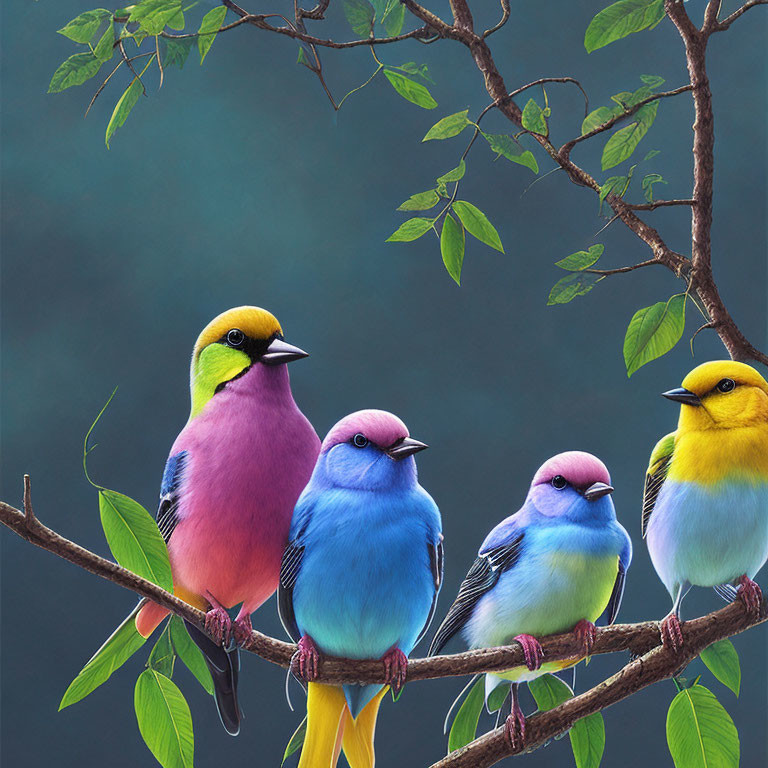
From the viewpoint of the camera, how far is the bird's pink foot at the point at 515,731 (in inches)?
30.2

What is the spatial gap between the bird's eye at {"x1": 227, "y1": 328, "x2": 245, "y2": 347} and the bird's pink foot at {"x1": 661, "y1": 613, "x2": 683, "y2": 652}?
0.42 meters

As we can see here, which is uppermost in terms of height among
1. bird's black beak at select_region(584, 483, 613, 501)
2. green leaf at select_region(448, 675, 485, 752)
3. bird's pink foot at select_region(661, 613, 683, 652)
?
bird's black beak at select_region(584, 483, 613, 501)

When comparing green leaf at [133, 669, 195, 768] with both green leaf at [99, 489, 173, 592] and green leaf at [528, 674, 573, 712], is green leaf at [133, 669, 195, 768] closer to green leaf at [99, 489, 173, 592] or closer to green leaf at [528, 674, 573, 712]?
green leaf at [99, 489, 173, 592]

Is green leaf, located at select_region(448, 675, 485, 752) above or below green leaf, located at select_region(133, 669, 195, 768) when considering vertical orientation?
below

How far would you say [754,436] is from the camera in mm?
770

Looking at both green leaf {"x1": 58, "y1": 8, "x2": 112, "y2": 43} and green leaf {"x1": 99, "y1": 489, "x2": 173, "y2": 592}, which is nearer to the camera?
green leaf {"x1": 99, "y1": 489, "x2": 173, "y2": 592}

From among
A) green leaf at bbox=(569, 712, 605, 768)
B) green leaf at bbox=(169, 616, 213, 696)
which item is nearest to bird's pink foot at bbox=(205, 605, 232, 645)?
green leaf at bbox=(169, 616, 213, 696)

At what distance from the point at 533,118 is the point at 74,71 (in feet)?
1.31

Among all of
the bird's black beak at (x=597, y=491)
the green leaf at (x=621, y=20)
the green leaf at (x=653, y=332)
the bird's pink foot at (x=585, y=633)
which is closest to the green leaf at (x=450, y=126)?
the green leaf at (x=621, y=20)

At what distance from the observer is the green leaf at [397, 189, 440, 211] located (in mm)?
837

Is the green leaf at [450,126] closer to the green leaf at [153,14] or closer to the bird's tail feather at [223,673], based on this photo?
the green leaf at [153,14]

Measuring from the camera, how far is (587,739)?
2.68 ft

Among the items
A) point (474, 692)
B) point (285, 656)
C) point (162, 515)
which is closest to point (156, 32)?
point (162, 515)

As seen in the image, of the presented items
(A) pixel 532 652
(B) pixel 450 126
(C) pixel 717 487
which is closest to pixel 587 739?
(A) pixel 532 652
